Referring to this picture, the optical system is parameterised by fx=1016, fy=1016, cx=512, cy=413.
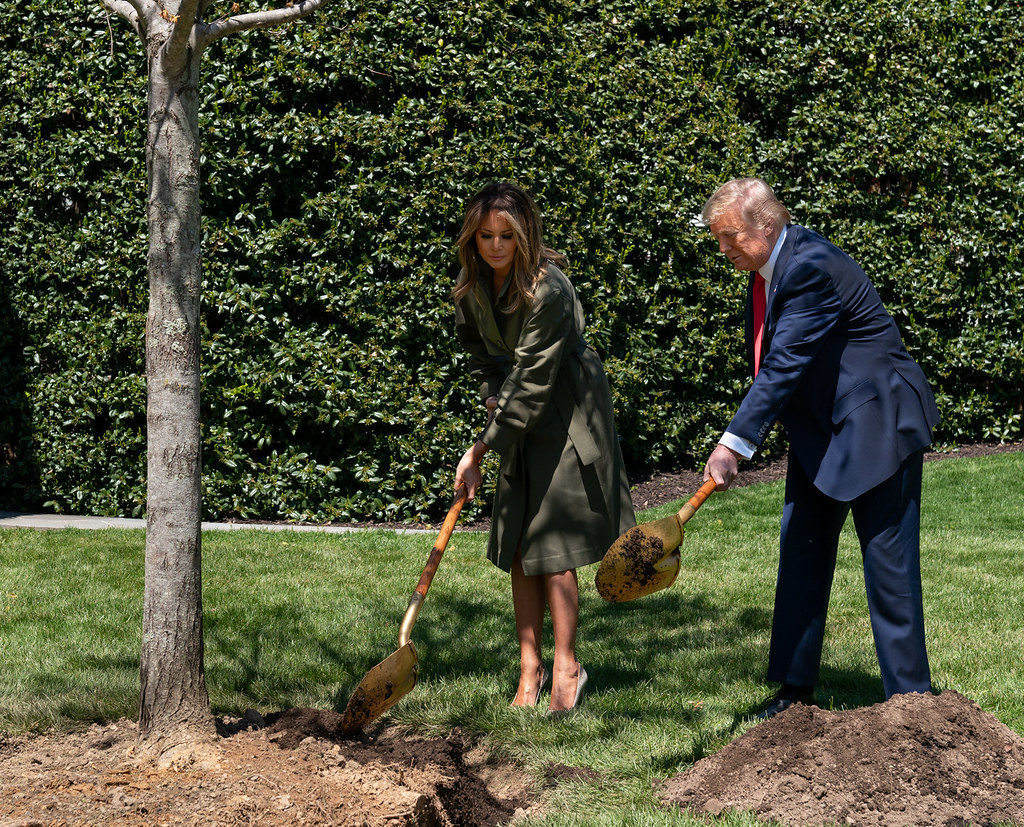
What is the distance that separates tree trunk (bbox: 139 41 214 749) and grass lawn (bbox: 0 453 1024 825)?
708 millimetres

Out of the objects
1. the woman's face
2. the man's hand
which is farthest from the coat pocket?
the woman's face

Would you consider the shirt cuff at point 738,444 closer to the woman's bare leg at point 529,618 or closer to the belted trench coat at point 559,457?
the belted trench coat at point 559,457

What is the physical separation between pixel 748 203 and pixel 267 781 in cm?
232

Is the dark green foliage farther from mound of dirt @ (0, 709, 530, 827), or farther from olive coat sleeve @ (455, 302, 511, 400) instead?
mound of dirt @ (0, 709, 530, 827)

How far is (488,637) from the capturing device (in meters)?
4.62

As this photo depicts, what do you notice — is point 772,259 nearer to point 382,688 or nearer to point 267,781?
point 382,688

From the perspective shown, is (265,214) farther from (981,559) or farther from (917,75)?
(917,75)

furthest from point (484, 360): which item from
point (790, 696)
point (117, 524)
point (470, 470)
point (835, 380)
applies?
point (117, 524)

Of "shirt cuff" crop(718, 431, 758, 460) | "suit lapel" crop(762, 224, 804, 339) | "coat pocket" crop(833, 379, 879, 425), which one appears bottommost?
"shirt cuff" crop(718, 431, 758, 460)

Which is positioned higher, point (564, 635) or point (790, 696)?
point (564, 635)

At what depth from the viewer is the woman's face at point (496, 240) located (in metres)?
3.57

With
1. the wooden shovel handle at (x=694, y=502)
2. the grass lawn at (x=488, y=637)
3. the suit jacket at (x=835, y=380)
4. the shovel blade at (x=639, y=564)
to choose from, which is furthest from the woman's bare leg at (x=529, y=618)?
the suit jacket at (x=835, y=380)

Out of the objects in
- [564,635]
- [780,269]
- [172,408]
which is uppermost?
[780,269]

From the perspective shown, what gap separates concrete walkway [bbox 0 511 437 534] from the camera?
6586 millimetres
